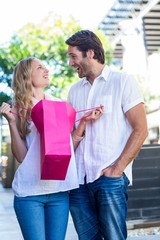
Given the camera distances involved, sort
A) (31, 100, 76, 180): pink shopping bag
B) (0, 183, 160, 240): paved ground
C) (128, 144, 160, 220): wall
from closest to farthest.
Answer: (31, 100, 76, 180): pink shopping bag → (0, 183, 160, 240): paved ground → (128, 144, 160, 220): wall

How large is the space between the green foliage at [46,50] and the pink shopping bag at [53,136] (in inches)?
675

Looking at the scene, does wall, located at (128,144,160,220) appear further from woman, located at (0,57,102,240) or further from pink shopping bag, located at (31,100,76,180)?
pink shopping bag, located at (31,100,76,180)

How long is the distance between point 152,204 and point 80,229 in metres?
3.86

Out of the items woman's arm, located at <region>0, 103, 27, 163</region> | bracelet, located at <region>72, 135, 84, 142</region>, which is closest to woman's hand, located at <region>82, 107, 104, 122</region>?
bracelet, located at <region>72, 135, 84, 142</region>

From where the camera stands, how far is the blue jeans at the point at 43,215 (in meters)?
2.65

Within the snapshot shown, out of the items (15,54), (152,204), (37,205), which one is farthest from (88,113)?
(15,54)

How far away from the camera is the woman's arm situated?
9.12 ft

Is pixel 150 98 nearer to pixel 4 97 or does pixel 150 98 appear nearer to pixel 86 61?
pixel 4 97

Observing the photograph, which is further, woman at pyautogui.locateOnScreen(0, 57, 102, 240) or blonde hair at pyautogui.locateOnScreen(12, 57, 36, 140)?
blonde hair at pyautogui.locateOnScreen(12, 57, 36, 140)

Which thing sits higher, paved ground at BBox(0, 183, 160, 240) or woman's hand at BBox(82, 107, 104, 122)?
woman's hand at BBox(82, 107, 104, 122)

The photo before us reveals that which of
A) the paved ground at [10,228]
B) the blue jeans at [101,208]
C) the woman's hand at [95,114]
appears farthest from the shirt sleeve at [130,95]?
the paved ground at [10,228]

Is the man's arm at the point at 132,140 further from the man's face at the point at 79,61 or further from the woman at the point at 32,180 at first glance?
the man's face at the point at 79,61

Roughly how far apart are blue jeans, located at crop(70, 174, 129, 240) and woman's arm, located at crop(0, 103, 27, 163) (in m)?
0.39

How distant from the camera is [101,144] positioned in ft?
9.10
